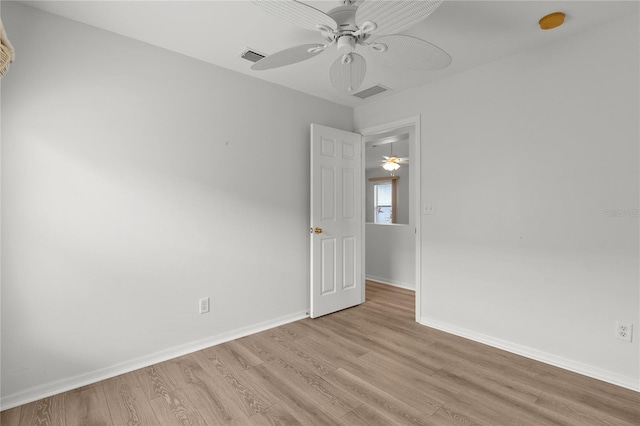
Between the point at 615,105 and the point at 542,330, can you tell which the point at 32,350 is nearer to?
the point at 542,330

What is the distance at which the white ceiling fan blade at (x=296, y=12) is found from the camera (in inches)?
55.6

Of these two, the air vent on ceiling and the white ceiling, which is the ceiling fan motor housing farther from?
the air vent on ceiling

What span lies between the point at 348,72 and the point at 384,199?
6.11 metres

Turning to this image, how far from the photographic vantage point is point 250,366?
2453 millimetres

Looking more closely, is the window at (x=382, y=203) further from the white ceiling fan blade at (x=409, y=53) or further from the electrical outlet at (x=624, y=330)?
the white ceiling fan blade at (x=409, y=53)

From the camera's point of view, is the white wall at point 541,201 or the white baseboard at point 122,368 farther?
the white wall at point 541,201

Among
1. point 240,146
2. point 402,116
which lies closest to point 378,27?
point 240,146

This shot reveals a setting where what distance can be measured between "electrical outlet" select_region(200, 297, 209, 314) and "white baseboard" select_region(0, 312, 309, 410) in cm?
25

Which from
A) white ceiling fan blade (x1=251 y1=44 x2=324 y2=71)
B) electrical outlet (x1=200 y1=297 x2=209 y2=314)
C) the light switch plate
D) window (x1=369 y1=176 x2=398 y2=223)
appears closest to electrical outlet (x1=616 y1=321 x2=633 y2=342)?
the light switch plate

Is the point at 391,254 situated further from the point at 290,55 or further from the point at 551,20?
the point at 290,55

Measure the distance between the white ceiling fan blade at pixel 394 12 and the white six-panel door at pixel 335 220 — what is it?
1.90m

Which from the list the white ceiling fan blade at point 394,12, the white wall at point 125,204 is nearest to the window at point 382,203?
the white wall at point 125,204

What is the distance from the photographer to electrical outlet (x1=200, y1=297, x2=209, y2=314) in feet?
9.18

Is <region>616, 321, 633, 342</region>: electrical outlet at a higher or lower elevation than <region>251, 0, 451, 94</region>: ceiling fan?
lower
